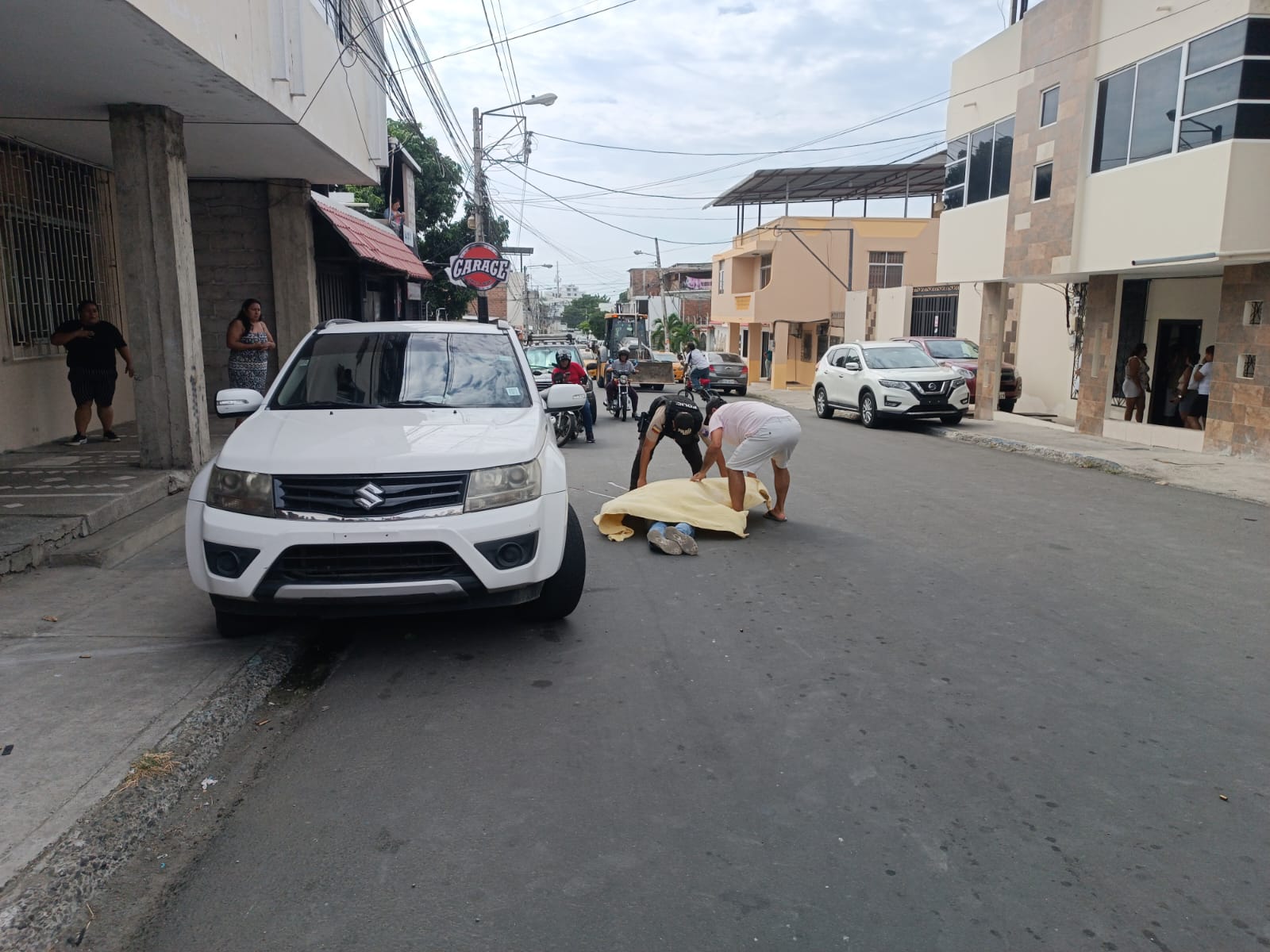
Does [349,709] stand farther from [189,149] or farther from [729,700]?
[189,149]

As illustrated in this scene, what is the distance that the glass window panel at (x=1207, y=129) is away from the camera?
12906 mm

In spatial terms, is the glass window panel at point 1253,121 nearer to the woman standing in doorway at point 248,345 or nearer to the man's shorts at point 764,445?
the man's shorts at point 764,445

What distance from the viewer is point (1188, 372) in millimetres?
16641

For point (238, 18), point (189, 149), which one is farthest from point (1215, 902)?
point (189, 149)

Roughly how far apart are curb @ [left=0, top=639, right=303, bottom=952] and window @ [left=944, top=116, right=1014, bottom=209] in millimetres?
19386

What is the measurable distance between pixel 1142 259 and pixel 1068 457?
3522 millimetres

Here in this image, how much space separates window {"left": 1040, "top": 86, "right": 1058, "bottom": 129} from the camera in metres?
17.7

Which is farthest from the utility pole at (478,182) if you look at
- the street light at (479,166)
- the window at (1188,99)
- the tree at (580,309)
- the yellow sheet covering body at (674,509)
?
the tree at (580,309)

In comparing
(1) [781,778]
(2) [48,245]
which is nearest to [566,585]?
(1) [781,778]

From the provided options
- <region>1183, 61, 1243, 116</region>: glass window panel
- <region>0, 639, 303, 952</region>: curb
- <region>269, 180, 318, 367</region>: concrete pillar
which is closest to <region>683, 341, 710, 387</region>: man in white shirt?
<region>269, 180, 318, 367</region>: concrete pillar

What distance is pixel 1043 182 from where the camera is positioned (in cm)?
1789

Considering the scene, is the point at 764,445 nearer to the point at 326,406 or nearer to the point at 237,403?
the point at 326,406

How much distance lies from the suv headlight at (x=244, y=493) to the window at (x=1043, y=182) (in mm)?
16900

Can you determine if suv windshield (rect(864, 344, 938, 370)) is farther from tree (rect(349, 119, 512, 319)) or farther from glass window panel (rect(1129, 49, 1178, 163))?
tree (rect(349, 119, 512, 319))
